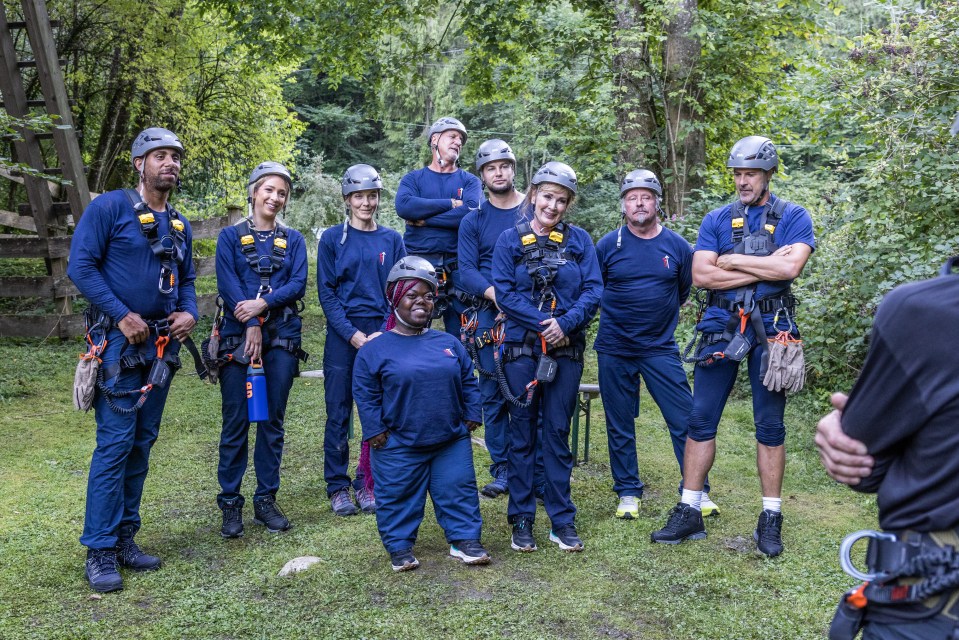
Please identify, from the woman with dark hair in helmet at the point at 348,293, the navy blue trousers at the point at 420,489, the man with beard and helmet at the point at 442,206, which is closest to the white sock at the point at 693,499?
the navy blue trousers at the point at 420,489

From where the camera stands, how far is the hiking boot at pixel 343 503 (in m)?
6.56

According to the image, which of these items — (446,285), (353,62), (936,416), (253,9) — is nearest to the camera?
(936,416)

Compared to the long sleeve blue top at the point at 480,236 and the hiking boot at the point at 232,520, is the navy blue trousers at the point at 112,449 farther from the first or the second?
the long sleeve blue top at the point at 480,236

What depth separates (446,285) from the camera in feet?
24.9

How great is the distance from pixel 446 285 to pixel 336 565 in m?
2.79

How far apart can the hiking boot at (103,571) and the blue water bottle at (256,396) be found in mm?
1198

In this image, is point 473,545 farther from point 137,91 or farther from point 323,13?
point 137,91

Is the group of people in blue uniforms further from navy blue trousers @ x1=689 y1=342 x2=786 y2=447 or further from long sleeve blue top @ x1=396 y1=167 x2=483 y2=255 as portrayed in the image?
long sleeve blue top @ x1=396 y1=167 x2=483 y2=255

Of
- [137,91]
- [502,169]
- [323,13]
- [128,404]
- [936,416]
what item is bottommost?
[128,404]

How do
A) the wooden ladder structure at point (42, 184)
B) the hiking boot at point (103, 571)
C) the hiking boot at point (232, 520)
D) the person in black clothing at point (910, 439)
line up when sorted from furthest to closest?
the wooden ladder structure at point (42, 184) < the hiking boot at point (232, 520) < the hiking boot at point (103, 571) < the person in black clothing at point (910, 439)

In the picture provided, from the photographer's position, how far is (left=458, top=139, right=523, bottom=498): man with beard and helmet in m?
6.87

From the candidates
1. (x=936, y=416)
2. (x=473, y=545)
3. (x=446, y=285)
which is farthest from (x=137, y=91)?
(x=936, y=416)

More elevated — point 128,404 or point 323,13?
point 323,13

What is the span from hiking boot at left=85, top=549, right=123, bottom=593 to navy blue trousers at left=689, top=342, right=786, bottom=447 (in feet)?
12.0
